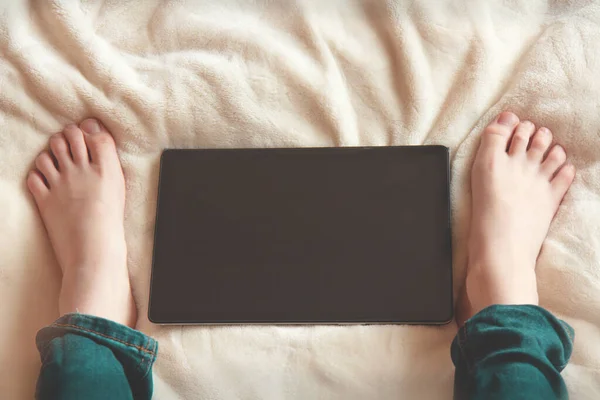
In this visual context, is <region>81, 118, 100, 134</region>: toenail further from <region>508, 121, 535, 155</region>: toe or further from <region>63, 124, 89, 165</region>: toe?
<region>508, 121, 535, 155</region>: toe

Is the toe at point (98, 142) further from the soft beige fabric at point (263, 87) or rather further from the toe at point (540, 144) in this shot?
the toe at point (540, 144)

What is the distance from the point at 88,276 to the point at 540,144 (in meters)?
0.62

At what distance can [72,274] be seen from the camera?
0.87 metres

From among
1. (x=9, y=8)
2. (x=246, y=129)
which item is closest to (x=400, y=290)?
(x=246, y=129)

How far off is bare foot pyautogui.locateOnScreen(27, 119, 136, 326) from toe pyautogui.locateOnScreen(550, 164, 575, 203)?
57 centimetres

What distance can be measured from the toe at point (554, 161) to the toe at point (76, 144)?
2.04 ft

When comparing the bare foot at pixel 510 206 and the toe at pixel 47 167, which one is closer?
the bare foot at pixel 510 206

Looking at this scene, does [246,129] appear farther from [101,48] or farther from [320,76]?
[101,48]

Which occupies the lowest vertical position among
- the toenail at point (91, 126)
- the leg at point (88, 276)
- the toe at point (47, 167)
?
the leg at point (88, 276)

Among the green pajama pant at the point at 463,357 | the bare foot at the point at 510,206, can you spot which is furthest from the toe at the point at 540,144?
the green pajama pant at the point at 463,357

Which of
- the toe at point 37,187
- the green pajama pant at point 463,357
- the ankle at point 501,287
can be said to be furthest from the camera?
the toe at point 37,187

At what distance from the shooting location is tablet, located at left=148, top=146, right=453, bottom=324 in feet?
2.75

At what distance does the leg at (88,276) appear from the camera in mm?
724

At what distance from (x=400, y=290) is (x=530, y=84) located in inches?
12.5
